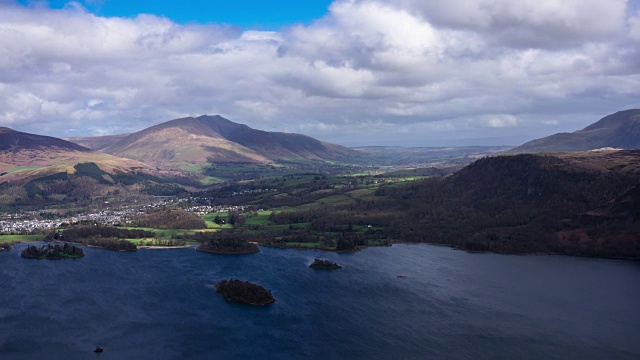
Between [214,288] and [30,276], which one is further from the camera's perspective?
[30,276]

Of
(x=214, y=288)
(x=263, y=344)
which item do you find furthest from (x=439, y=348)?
(x=214, y=288)

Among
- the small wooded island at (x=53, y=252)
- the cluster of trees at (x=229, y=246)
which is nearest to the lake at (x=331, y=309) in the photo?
the small wooded island at (x=53, y=252)

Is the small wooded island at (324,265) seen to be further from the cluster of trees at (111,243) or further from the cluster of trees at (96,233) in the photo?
the cluster of trees at (96,233)

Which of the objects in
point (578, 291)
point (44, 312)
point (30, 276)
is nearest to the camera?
point (44, 312)

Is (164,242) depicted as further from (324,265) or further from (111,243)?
(324,265)

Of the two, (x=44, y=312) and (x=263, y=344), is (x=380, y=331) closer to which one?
(x=263, y=344)
